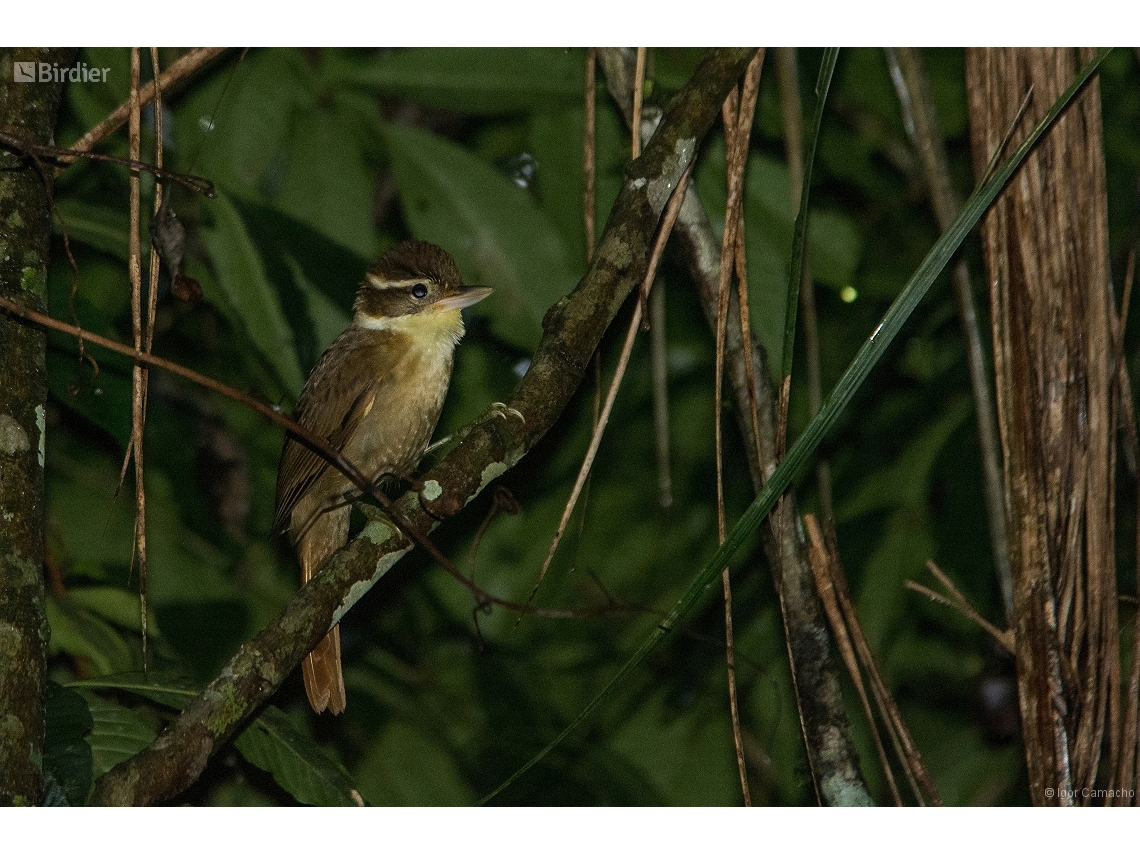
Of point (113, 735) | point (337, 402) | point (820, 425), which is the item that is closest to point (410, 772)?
point (337, 402)

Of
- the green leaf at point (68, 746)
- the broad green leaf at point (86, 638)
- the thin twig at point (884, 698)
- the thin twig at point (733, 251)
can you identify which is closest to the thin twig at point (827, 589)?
the thin twig at point (884, 698)

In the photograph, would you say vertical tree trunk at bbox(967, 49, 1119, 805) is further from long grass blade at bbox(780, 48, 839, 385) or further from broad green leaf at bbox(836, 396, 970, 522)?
broad green leaf at bbox(836, 396, 970, 522)

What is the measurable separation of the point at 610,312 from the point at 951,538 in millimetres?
1443

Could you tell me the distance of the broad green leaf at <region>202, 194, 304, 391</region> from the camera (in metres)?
2.76

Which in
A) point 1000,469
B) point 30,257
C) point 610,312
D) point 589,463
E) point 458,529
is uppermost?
point 30,257

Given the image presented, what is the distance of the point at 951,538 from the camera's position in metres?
3.24

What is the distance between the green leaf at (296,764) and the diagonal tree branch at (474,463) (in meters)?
0.34

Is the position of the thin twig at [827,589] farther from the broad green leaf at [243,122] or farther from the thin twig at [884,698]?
the broad green leaf at [243,122]

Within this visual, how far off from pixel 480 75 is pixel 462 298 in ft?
1.93

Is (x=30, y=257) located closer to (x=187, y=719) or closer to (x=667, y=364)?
(x=187, y=719)

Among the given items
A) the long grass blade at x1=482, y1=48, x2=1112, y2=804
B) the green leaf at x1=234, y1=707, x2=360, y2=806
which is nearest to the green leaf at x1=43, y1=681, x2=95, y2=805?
the green leaf at x1=234, y1=707, x2=360, y2=806

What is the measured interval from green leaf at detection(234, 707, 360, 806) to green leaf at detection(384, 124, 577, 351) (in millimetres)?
1207

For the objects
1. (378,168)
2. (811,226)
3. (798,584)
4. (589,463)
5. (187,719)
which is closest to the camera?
(187,719)

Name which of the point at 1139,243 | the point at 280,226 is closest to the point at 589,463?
the point at 280,226
